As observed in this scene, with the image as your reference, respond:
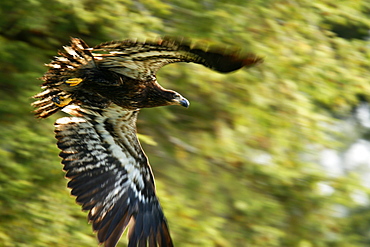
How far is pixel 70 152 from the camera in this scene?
5.52 metres

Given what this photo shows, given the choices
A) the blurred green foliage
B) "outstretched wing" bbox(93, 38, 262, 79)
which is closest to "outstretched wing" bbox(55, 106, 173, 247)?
the blurred green foliage

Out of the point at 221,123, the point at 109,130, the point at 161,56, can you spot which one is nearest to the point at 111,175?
the point at 109,130

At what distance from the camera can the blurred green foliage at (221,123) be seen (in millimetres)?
5824

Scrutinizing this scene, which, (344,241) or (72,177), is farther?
(344,241)

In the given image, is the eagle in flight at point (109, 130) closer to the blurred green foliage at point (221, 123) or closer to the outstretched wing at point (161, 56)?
the outstretched wing at point (161, 56)

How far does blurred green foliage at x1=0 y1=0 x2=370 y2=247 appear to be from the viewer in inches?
229

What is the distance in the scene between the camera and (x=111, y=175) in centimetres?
572

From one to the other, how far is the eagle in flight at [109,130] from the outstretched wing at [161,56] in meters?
0.01

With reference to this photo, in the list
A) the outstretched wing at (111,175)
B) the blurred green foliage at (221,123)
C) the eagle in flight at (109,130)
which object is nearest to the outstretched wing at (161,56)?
the eagle in flight at (109,130)

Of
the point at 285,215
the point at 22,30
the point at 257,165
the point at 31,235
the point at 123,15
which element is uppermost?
the point at 123,15

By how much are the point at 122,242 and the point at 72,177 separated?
3.09 feet

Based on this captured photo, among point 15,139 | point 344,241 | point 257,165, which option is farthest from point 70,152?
point 344,241

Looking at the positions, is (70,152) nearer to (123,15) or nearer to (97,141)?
(97,141)

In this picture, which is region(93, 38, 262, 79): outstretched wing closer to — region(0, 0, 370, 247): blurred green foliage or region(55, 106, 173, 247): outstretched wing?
region(55, 106, 173, 247): outstretched wing
